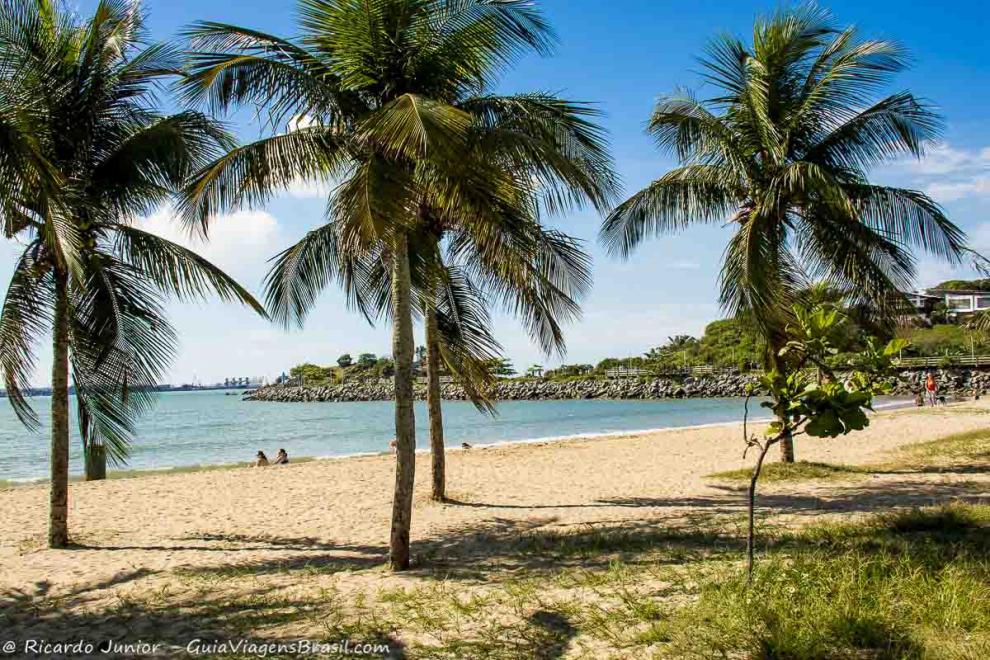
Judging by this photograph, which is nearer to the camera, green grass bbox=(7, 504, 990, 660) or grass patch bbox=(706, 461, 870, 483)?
green grass bbox=(7, 504, 990, 660)

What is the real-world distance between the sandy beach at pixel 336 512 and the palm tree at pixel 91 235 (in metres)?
1.24

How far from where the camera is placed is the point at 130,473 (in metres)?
20.0

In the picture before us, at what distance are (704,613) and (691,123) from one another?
8314mm

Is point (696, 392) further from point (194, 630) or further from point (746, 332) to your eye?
point (194, 630)

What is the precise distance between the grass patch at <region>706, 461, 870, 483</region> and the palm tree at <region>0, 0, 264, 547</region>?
8.19 m

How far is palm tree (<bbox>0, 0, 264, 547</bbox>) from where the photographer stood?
293 inches

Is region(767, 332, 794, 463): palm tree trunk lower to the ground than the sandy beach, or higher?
higher

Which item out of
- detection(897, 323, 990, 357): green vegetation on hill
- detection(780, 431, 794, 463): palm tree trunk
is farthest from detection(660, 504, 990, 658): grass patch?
Answer: detection(897, 323, 990, 357): green vegetation on hill

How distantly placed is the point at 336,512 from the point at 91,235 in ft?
16.4

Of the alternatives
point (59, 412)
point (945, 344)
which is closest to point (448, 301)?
point (59, 412)

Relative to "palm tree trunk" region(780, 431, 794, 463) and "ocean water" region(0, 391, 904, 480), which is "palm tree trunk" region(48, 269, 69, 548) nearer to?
"palm tree trunk" region(780, 431, 794, 463)

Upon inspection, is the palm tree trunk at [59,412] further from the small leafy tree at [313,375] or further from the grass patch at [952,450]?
the small leafy tree at [313,375]

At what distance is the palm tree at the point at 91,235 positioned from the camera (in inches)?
293

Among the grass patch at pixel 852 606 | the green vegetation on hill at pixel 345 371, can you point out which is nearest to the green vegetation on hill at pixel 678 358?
the green vegetation on hill at pixel 345 371
